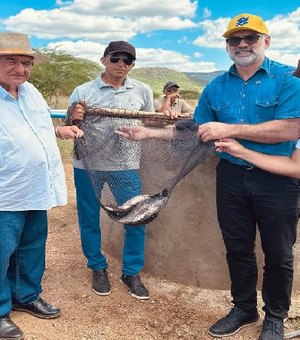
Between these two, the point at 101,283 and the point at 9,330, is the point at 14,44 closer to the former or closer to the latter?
the point at 9,330

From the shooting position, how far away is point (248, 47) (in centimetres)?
333

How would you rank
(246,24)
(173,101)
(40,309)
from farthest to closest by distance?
(173,101)
(40,309)
(246,24)

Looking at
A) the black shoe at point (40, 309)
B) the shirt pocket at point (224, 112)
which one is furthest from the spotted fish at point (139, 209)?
the black shoe at point (40, 309)

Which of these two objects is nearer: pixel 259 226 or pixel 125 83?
pixel 259 226

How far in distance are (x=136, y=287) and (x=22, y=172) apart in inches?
67.4

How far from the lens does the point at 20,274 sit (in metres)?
4.00

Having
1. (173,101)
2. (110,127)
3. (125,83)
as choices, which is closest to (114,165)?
(110,127)

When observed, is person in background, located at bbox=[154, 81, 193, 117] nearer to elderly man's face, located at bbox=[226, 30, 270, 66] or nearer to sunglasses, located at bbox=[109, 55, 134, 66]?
sunglasses, located at bbox=[109, 55, 134, 66]

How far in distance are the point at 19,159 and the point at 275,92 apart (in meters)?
1.90

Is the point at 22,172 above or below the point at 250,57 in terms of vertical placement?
below

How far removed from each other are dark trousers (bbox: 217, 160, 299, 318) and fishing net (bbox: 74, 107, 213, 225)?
42cm

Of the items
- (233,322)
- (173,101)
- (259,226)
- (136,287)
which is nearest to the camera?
(259,226)

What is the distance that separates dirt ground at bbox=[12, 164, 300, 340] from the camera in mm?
3928

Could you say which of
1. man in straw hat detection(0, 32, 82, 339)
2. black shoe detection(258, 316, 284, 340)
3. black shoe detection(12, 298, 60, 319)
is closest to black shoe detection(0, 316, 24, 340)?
man in straw hat detection(0, 32, 82, 339)
